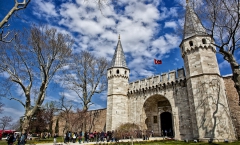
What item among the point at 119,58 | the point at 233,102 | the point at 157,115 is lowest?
the point at 157,115

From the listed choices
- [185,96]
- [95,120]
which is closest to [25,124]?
[95,120]

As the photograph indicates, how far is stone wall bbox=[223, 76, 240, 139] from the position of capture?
13561 millimetres

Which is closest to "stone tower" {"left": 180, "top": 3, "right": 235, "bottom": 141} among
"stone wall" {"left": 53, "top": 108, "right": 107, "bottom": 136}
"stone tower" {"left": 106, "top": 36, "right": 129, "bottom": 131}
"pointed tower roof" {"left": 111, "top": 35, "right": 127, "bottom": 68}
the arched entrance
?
the arched entrance

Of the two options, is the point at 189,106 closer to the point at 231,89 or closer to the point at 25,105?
the point at 231,89

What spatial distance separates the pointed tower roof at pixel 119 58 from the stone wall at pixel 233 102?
12.8m

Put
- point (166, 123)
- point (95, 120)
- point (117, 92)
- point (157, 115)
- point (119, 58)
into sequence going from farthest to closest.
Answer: point (95, 120) < point (119, 58) < point (117, 92) < point (157, 115) < point (166, 123)

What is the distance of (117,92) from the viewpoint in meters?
21.0

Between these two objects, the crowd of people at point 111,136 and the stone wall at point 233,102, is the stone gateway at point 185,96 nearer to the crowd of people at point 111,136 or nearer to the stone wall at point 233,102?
the stone wall at point 233,102

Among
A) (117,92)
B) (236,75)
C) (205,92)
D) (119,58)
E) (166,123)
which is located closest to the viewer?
(236,75)

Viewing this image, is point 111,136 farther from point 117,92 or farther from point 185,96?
point 185,96

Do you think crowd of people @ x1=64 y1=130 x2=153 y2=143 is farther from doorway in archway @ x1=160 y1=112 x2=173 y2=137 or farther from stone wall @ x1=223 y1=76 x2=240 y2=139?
stone wall @ x1=223 y1=76 x2=240 y2=139

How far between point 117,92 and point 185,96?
8.67 m

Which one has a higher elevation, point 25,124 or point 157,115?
point 157,115

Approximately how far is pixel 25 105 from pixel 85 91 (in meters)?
7.67
